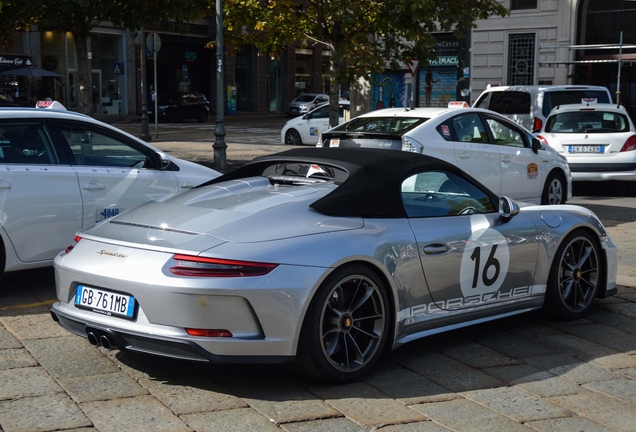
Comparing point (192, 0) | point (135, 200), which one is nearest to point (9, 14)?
point (192, 0)

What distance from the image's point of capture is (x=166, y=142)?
2834 cm

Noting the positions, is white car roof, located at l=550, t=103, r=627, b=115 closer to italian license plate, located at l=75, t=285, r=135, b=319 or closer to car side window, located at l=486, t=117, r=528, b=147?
car side window, located at l=486, t=117, r=528, b=147

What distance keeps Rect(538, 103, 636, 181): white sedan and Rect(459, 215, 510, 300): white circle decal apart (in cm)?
990

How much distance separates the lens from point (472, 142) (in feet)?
Result: 37.8

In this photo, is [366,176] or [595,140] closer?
[366,176]

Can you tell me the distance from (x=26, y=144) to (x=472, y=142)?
6.34 m

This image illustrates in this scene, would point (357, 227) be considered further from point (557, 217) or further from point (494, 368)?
point (557, 217)

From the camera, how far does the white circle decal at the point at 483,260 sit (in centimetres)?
547

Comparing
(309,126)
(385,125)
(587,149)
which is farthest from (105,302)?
(309,126)

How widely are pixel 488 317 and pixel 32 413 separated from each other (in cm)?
292

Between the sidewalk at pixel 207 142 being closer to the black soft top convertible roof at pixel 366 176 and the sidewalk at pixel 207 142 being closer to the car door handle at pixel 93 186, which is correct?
the car door handle at pixel 93 186

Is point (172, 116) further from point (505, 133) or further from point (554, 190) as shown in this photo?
point (505, 133)

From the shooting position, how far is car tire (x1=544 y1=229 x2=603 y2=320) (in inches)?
242

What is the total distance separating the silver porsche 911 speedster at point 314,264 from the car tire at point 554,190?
642cm
